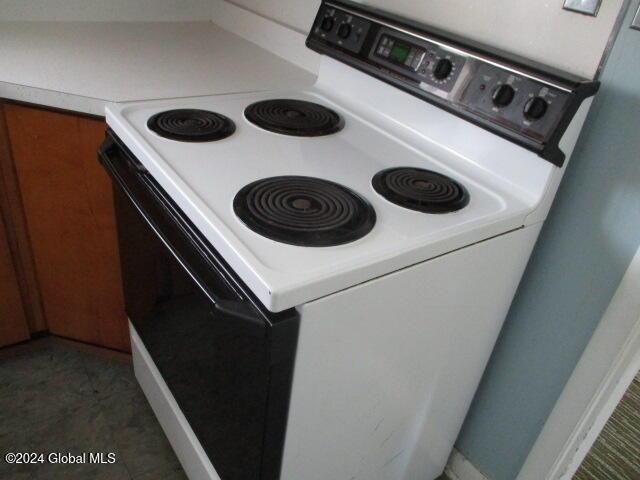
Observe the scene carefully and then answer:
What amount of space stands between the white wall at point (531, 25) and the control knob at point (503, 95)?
0.33 feet

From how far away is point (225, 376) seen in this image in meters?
0.84

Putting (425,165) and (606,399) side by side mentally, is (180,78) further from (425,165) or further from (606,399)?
(606,399)

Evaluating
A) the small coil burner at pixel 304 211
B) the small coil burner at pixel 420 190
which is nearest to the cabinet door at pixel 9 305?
the small coil burner at pixel 304 211

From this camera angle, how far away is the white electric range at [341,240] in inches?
27.2

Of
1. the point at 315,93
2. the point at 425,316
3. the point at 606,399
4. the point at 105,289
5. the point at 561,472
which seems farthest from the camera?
the point at 105,289

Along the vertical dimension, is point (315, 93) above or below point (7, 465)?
above

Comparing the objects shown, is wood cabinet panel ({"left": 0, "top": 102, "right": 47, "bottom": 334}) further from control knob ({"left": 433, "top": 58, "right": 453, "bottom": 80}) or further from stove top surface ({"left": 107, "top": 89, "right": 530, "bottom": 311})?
control knob ({"left": 433, "top": 58, "right": 453, "bottom": 80})

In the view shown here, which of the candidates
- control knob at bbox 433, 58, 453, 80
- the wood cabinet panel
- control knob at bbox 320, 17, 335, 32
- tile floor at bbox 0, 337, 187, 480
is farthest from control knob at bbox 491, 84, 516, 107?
tile floor at bbox 0, 337, 187, 480

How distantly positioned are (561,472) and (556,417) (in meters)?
0.13

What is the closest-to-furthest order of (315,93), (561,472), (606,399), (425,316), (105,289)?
(425,316) < (606,399) < (561,472) < (315,93) < (105,289)

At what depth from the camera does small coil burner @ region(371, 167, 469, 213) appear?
817 mm

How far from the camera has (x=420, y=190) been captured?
0.86m

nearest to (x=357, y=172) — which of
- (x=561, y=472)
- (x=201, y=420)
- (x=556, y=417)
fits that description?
(x=201, y=420)

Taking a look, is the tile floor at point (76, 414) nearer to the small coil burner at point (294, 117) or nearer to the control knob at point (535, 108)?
the small coil burner at point (294, 117)
